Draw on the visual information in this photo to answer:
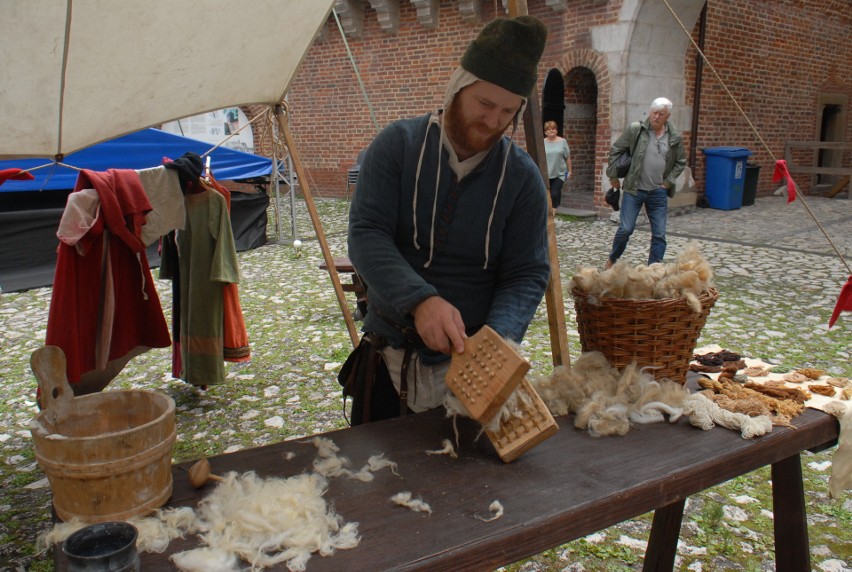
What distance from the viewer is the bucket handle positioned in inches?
54.3

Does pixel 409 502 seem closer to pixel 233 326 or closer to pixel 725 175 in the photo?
pixel 233 326

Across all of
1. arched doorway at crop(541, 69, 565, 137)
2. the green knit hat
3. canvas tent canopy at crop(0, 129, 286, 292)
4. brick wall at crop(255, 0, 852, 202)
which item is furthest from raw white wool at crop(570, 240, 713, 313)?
arched doorway at crop(541, 69, 565, 137)

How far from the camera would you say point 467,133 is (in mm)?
1801

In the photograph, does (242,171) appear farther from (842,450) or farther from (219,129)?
(842,450)

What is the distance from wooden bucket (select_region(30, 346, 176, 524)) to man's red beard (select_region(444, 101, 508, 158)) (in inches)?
41.0

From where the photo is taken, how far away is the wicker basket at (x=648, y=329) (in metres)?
1.90

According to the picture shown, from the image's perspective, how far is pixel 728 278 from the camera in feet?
22.4

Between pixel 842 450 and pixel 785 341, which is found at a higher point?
pixel 842 450

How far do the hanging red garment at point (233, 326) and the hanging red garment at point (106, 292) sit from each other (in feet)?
1.66

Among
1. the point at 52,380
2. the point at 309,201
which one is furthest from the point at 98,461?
the point at 309,201

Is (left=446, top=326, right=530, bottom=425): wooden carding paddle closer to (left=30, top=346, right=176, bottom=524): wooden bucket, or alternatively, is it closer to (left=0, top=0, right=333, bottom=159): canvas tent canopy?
(left=30, top=346, right=176, bottom=524): wooden bucket

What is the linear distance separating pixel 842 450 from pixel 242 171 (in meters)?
9.10

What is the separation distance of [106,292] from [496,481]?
8.91ft

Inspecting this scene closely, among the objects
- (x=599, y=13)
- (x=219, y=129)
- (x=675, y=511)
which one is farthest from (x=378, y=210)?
(x=219, y=129)
